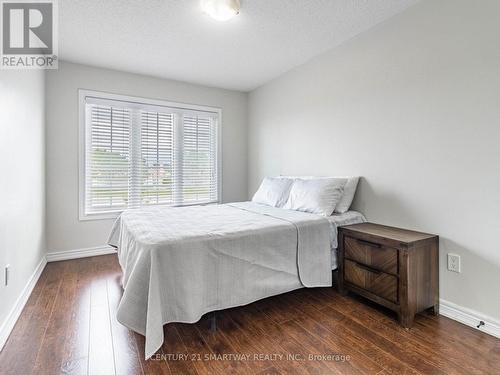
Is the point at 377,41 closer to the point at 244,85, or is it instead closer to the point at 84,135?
the point at 244,85

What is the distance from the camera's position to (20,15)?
2189mm

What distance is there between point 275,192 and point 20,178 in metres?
2.47

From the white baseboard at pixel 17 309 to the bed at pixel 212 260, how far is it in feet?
2.44

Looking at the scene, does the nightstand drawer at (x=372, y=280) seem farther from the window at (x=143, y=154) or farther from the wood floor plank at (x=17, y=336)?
the window at (x=143, y=154)

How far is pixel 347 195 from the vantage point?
8.90 ft

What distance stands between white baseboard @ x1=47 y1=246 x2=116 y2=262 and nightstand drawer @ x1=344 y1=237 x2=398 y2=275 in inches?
122

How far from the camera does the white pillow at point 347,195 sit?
8.79 ft

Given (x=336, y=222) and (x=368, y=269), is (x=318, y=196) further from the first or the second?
(x=368, y=269)

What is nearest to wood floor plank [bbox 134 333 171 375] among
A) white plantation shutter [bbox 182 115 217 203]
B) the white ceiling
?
the white ceiling

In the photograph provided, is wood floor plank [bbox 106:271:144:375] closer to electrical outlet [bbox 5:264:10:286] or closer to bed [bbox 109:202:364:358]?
bed [bbox 109:202:364:358]

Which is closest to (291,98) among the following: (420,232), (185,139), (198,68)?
(198,68)

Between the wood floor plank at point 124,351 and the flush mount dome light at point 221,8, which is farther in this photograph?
the flush mount dome light at point 221,8

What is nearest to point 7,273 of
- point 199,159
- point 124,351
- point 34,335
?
point 34,335

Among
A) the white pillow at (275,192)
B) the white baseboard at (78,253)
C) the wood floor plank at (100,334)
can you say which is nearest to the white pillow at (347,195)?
the white pillow at (275,192)
